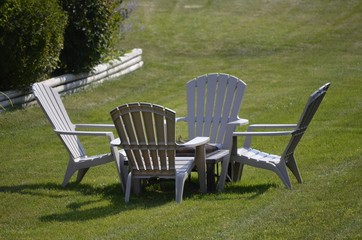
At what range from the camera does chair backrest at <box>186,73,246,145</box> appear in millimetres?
11398

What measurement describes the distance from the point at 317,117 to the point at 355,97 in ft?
6.59

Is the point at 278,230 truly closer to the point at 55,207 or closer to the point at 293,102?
the point at 55,207

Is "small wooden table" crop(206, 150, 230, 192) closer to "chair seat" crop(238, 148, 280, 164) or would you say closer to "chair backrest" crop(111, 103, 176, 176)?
"chair seat" crop(238, 148, 280, 164)

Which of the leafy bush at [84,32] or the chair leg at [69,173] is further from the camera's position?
the leafy bush at [84,32]

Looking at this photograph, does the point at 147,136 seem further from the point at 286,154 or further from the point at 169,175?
the point at 286,154

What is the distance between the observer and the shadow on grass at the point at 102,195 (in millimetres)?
9266

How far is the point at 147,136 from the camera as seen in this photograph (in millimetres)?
9586

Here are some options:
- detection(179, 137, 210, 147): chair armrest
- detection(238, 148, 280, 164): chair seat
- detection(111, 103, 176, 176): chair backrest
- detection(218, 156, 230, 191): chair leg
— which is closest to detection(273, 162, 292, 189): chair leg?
detection(238, 148, 280, 164): chair seat

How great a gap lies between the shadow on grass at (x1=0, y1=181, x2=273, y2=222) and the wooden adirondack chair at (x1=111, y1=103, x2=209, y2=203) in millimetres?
255

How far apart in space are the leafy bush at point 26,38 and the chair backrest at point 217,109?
215 inches

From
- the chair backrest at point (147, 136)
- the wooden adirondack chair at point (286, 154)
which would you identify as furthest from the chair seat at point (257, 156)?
the chair backrest at point (147, 136)

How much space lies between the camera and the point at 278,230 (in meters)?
7.98

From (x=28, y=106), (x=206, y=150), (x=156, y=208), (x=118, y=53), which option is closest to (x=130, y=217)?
(x=156, y=208)

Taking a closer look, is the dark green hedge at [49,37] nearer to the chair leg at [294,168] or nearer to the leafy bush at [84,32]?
the leafy bush at [84,32]
